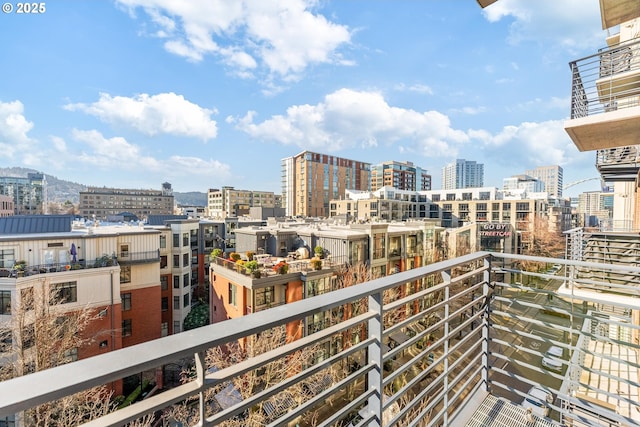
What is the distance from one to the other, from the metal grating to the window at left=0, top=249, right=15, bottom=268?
16397mm

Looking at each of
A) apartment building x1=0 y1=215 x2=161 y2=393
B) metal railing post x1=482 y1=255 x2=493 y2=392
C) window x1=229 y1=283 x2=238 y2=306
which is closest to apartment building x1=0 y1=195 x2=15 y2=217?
apartment building x1=0 y1=215 x2=161 y2=393

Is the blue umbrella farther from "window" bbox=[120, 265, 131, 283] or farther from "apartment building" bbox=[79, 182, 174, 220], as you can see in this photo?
"apartment building" bbox=[79, 182, 174, 220]

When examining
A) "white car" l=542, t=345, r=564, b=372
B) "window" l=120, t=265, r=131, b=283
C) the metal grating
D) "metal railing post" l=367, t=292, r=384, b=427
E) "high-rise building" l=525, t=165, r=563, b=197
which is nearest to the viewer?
"metal railing post" l=367, t=292, r=384, b=427

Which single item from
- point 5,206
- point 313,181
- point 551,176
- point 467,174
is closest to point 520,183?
point 313,181

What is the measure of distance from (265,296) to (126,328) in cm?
780

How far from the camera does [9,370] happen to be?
10.0 metres

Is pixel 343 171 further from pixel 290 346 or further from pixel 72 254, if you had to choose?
pixel 290 346

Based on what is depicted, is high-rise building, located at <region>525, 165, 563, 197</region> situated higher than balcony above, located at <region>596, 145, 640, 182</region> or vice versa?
high-rise building, located at <region>525, 165, 563, 197</region>

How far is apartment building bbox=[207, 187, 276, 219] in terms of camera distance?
68.1m

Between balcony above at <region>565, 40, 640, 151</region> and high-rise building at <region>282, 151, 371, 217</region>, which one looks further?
high-rise building at <region>282, 151, 371, 217</region>

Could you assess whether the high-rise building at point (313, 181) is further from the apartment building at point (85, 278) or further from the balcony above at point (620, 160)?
the balcony above at point (620, 160)

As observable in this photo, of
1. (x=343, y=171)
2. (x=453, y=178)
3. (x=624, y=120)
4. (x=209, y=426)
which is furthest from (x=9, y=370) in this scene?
(x=453, y=178)

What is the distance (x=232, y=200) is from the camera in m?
68.8

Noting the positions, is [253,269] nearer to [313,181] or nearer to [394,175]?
[313,181]
